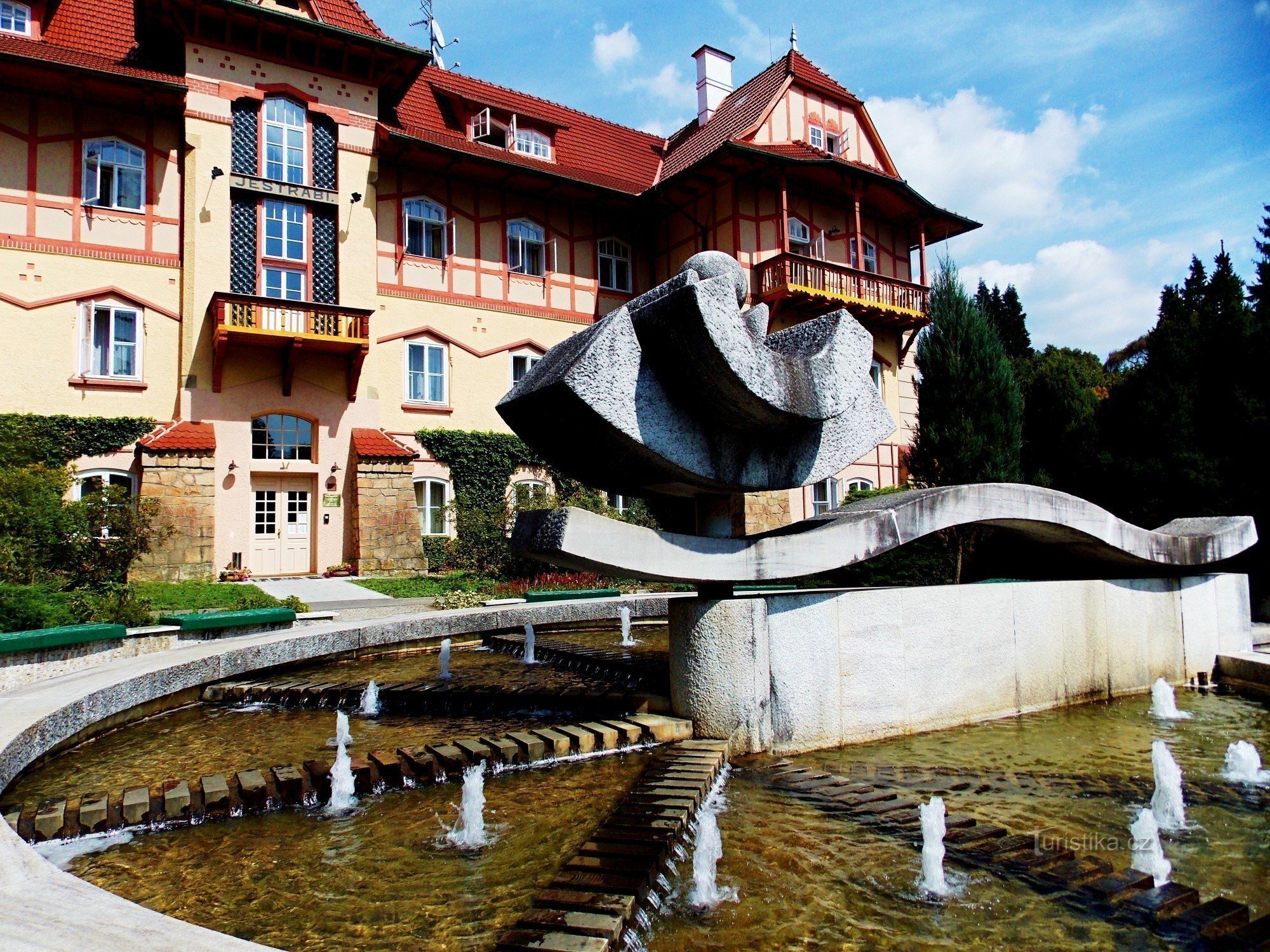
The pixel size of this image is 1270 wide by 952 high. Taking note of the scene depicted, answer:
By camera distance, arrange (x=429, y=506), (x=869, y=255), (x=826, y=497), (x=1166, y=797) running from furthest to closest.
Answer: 1. (x=869, y=255)
2. (x=826, y=497)
3. (x=429, y=506)
4. (x=1166, y=797)

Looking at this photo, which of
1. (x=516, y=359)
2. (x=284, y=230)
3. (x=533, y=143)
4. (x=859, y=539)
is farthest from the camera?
(x=533, y=143)

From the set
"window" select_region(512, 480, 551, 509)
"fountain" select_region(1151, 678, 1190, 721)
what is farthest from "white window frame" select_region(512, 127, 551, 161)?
"fountain" select_region(1151, 678, 1190, 721)

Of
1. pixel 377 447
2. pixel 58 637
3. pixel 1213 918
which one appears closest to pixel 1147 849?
pixel 1213 918

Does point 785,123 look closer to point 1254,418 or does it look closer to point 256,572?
point 1254,418

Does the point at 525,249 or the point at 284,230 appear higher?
the point at 525,249

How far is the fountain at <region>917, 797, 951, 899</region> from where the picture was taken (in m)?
3.82

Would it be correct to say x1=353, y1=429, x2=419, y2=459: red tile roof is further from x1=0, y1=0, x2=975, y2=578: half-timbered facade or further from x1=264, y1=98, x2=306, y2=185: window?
x1=264, y1=98, x2=306, y2=185: window

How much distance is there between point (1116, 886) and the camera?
3740 mm

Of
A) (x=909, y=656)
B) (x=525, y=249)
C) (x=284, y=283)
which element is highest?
(x=525, y=249)

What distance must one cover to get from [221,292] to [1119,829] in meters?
19.3

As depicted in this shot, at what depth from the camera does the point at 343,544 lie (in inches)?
802

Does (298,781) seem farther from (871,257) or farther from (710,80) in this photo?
(710,80)

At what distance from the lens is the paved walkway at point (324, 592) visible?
15.0m

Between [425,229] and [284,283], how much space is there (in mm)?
4203
